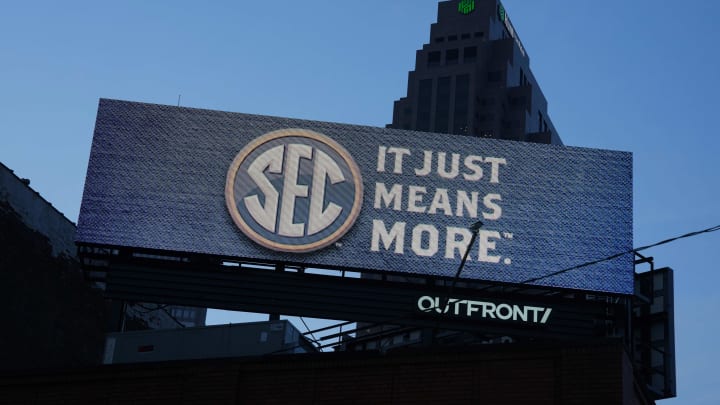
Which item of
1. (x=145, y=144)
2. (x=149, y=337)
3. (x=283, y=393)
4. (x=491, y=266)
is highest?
(x=145, y=144)

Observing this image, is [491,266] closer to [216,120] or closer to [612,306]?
[612,306]

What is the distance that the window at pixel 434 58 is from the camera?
172 metres

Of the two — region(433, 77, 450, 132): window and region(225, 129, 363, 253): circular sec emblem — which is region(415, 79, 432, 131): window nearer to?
region(433, 77, 450, 132): window

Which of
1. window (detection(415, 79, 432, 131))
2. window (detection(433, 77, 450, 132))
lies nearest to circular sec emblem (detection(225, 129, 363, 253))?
window (detection(415, 79, 432, 131))

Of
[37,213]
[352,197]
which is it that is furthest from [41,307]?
[352,197]

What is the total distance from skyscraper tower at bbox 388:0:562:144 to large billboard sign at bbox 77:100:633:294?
128m

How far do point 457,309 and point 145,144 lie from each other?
10.7 m

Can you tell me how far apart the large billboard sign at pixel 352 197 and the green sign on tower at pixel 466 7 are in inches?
5510

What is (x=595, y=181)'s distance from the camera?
125 feet

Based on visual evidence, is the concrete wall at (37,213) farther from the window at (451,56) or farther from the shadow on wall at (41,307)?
the window at (451,56)

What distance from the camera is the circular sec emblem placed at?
36.8 meters

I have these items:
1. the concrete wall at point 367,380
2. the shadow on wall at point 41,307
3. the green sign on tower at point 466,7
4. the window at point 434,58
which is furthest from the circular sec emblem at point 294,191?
the green sign on tower at point 466,7

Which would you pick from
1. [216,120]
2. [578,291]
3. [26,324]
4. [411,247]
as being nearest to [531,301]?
[578,291]

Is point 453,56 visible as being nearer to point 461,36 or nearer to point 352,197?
point 461,36
